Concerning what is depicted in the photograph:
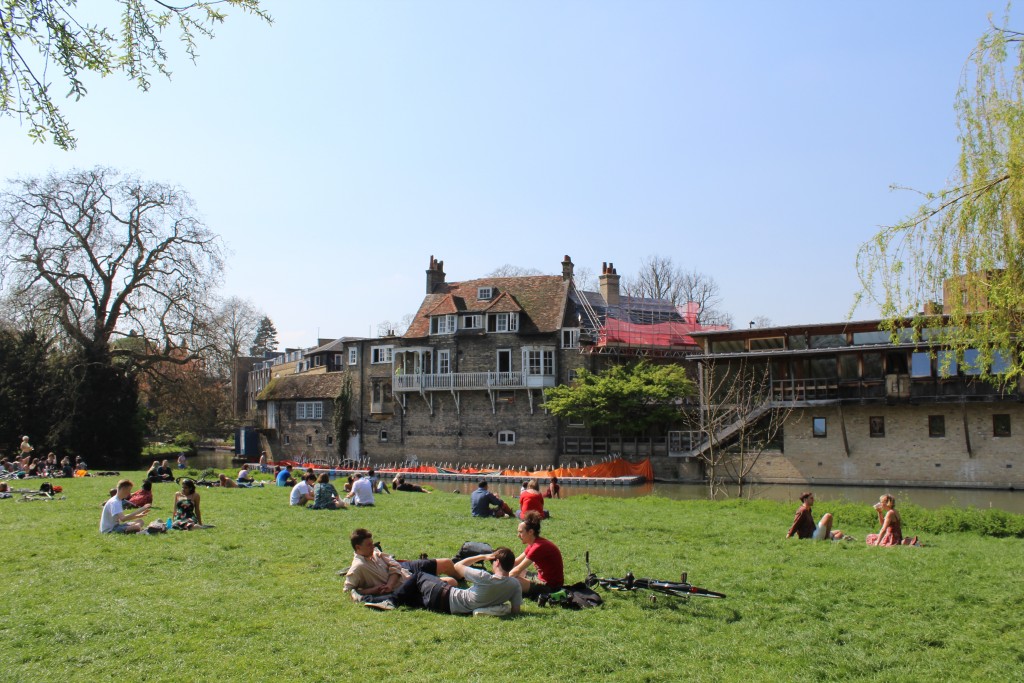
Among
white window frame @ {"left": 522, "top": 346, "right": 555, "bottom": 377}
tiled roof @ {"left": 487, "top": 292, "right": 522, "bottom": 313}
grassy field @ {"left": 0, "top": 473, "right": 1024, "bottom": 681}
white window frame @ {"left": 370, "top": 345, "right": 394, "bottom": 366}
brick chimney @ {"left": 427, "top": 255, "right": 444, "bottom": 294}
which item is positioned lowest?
grassy field @ {"left": 0, "top": 473, "right": 1024, "bottom": 681}

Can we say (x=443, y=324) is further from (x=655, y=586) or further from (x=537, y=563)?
(x=655, y=586)

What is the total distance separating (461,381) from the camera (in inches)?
1847

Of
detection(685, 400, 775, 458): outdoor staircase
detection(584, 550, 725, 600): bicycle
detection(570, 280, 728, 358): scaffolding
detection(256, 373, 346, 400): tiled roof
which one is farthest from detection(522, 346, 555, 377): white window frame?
detection(584, 550, 725, 600): bicycle

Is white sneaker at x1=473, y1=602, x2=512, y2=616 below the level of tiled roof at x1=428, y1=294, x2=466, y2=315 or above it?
below

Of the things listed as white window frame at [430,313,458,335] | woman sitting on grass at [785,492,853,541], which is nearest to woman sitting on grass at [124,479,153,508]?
woman sitting on grass at [785,492,853,541]

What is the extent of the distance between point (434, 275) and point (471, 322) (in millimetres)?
6603

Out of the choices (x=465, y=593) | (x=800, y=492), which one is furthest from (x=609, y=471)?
(x=465, y=593)

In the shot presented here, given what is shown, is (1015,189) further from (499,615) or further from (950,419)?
(950,419)

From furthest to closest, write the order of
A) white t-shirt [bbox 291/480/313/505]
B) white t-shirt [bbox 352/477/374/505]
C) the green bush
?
1. the green bush
2. white t-shirt [bbox 352/477/374/505]
3. white t-shirt [bbox 291/480/313/505]

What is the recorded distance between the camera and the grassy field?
7203mm

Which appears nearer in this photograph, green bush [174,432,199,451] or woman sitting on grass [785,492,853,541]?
woman sitting on grass [785,492,853,541]

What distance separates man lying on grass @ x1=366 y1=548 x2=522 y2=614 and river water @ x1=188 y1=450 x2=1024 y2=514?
2056 centimetres

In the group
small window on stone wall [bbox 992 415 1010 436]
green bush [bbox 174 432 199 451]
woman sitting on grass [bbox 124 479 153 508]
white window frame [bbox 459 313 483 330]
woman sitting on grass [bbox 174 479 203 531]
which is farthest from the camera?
green bush [bbox 174 432 199 451]

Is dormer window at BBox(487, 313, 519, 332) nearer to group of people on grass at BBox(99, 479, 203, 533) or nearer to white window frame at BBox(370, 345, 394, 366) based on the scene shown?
white window frame at BBox(370, 345, 394, 366)
